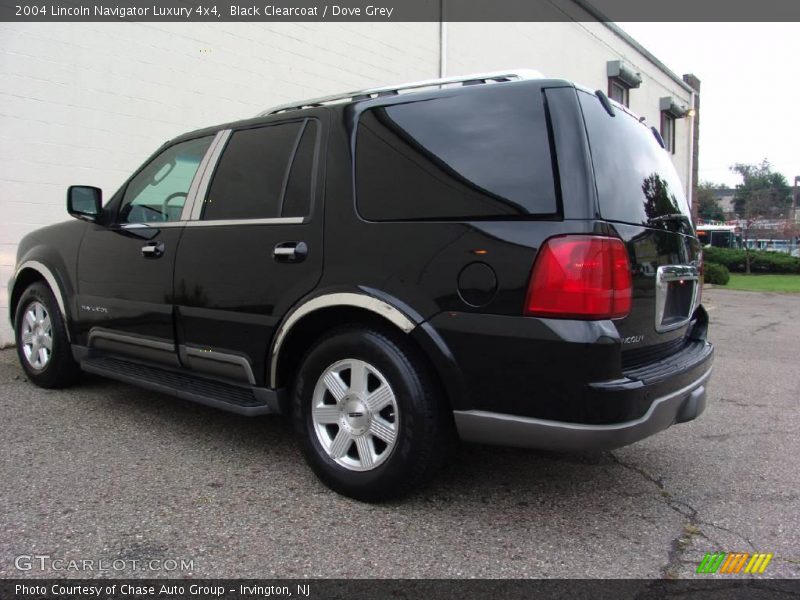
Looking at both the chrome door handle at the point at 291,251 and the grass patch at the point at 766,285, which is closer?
the chrome door handle at the point at 291,251

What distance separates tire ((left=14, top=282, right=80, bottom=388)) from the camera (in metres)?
4.71

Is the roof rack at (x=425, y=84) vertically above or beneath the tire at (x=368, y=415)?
above

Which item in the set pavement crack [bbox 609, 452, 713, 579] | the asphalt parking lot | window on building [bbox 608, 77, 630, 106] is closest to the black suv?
the asphalt parking lot

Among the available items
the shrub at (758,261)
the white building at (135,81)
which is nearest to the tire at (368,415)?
the white building at (135,81)

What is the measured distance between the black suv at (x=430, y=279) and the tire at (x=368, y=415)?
10 millimetres

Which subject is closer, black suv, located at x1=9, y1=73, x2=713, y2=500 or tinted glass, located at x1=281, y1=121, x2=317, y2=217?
black suv, located at x1=9, y1=73, x2=713, y2=500

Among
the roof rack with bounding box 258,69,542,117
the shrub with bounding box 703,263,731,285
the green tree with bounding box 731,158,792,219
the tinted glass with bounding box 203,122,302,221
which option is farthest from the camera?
the green tree with bounding box 731,158,792,219

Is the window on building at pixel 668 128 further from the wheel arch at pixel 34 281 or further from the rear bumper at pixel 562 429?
the rear bumper at pixel 562 429

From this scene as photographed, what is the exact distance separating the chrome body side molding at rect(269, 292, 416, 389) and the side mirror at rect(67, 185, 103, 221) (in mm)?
1950

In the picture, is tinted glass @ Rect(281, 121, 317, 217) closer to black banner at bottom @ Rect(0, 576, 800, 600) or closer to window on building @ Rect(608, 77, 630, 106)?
black banner at bottom @ Rect(0, 576, 800, 600)

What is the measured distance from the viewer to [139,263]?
405 centimetres

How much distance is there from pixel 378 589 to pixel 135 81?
6.53 meters

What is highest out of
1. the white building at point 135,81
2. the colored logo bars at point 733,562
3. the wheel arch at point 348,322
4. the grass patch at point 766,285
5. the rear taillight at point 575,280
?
the white building at point 135,81

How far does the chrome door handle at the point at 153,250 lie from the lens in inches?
154
